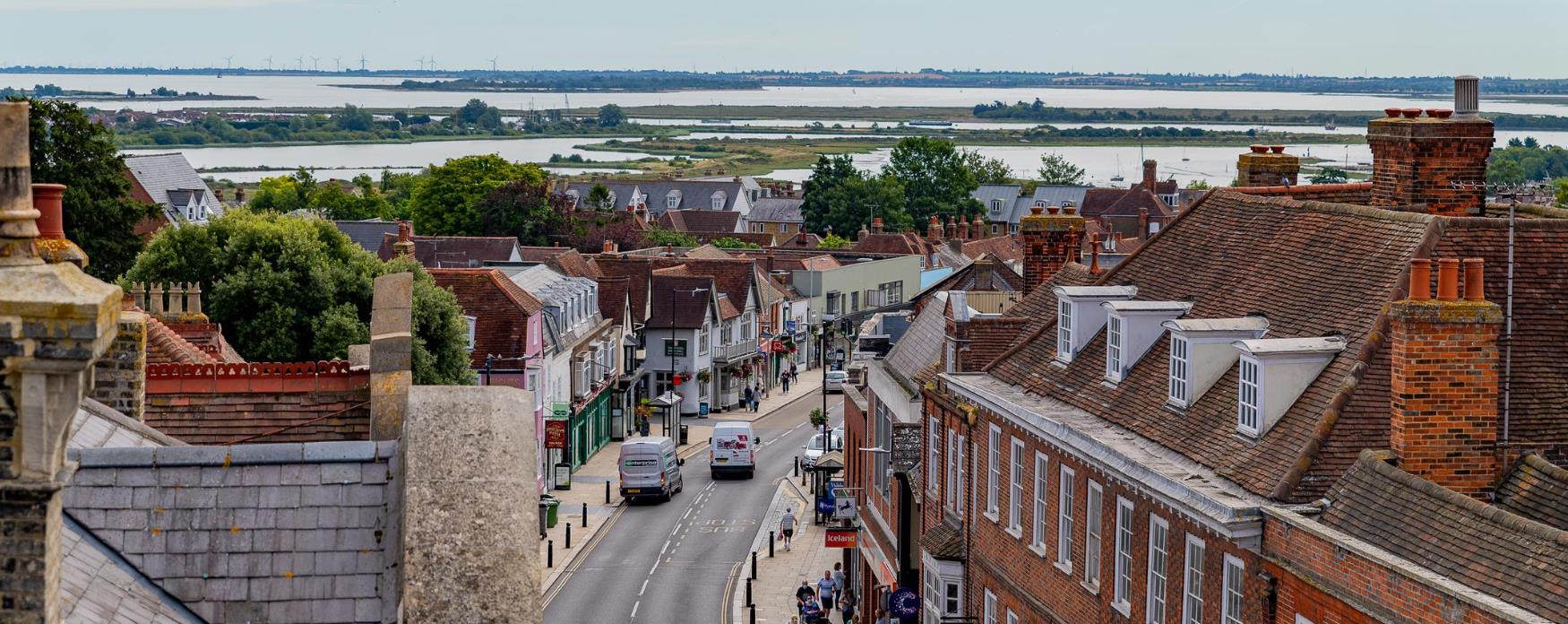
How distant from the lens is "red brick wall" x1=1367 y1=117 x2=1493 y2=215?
2703 cm

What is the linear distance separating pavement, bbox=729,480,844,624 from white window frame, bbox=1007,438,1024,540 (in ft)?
69.3

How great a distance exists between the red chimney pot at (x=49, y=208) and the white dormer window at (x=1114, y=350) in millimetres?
21771

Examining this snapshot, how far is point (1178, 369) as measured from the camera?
26.7 m

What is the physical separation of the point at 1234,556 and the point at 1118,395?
6.98 metres

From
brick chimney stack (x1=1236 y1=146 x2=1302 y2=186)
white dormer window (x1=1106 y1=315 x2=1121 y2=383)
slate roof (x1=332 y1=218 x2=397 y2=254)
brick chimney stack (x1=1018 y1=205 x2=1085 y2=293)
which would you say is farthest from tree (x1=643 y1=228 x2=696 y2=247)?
white dormer window (x1=1106 y1=315 x2=1121 y2=383)

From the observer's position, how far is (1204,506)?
2225 cm

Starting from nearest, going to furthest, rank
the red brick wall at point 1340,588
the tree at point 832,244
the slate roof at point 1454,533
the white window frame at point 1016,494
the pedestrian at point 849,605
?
Result: the slate roof at point 1454,533 < the red brick wall at point 1340,588 < the white window frame at point 1016,494 < the pedestrian at point 849,605 < the tree at point 832,244

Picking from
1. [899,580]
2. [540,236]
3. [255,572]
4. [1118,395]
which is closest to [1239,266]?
[1118,395]

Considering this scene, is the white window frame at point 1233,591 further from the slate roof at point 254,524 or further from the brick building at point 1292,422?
the slate roof at point 254,524

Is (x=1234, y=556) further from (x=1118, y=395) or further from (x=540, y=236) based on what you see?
(x=540, y=236)

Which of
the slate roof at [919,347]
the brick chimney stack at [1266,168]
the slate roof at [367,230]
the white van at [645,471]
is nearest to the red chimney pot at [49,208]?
the brick chimney stack at [1266,168]

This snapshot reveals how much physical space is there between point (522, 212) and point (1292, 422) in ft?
368

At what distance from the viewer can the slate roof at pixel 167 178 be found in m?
130

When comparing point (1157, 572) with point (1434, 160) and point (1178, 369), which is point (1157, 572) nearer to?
point (1178, 369)
